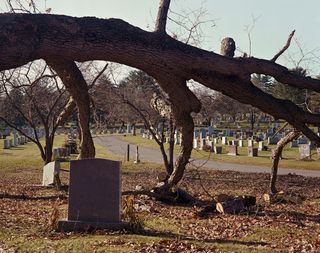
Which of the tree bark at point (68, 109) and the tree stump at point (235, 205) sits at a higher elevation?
the tree bark at point (68, 109)

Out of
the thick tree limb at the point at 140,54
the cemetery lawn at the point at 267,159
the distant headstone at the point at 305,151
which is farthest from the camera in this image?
the distant headstone at the point at 305,151

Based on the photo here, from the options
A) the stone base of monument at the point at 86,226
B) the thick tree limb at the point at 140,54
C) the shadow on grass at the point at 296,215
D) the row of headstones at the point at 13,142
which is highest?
the thick tree limb at the point at 140,54

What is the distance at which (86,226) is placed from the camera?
973cm

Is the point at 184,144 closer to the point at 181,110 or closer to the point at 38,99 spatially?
the point at 181,110

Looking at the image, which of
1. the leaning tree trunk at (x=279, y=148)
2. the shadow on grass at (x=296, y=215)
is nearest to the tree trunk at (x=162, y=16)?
the shadow on grass at (x=296, y=215)

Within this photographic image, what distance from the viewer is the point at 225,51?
11.5m

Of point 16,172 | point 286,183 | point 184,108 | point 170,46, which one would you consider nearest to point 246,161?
point 286,183

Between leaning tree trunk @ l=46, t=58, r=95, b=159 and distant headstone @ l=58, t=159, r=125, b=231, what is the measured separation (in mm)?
3040

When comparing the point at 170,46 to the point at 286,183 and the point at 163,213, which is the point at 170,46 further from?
the point at 286,183

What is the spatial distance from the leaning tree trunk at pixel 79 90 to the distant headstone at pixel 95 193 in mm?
3040

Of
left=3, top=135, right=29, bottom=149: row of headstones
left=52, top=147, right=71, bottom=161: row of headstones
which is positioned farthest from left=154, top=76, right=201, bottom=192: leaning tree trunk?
left=3, top=135, right=29, bottom=149: row of headstones

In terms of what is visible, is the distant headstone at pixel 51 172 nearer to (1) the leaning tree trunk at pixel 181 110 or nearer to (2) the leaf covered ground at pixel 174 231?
(2) the leaf covered ground at pixel 174 231

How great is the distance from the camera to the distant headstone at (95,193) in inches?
389

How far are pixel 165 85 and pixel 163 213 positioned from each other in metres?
3.25
